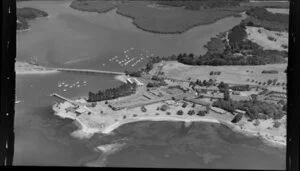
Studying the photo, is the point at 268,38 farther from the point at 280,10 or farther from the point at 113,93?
the point at 113,93

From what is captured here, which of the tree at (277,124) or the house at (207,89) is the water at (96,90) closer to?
the tree at (277,124)

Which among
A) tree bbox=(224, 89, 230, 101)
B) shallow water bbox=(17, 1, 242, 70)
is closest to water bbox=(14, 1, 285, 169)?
shallow water bbox=(17, 1, 242, 70)

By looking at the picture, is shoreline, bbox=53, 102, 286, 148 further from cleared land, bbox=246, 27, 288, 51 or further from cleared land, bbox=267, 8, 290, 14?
cleared land, bbox=267, 8, 290, 14

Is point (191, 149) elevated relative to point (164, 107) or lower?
lower

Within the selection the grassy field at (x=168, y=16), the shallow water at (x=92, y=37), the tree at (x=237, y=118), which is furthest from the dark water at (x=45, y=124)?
the tree at (x=237, y=118)

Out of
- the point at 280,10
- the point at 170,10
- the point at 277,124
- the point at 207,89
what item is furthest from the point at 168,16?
the point at 277,124
